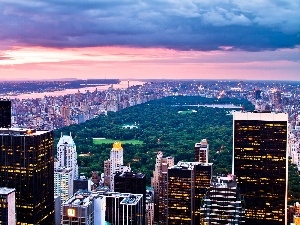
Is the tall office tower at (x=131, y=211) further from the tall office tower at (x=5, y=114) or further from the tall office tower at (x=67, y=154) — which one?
the tall office tower at (x=67, y=154)

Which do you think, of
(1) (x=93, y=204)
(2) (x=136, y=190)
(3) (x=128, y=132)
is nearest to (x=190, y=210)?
→ (2) (x=136, y=190)

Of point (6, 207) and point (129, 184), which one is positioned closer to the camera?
point (6, 207)

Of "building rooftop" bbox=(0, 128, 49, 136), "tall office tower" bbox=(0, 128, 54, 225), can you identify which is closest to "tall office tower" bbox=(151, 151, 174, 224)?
"tall office tower" bbox=(0, 128, 54, 225)

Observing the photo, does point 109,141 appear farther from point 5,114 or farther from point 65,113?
point 5,114

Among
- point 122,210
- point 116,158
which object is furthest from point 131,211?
point 116,158

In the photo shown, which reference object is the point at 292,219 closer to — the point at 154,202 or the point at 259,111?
the point at 259,111

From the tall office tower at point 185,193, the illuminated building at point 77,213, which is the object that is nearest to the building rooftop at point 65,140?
the tall office tower at point 185,193
